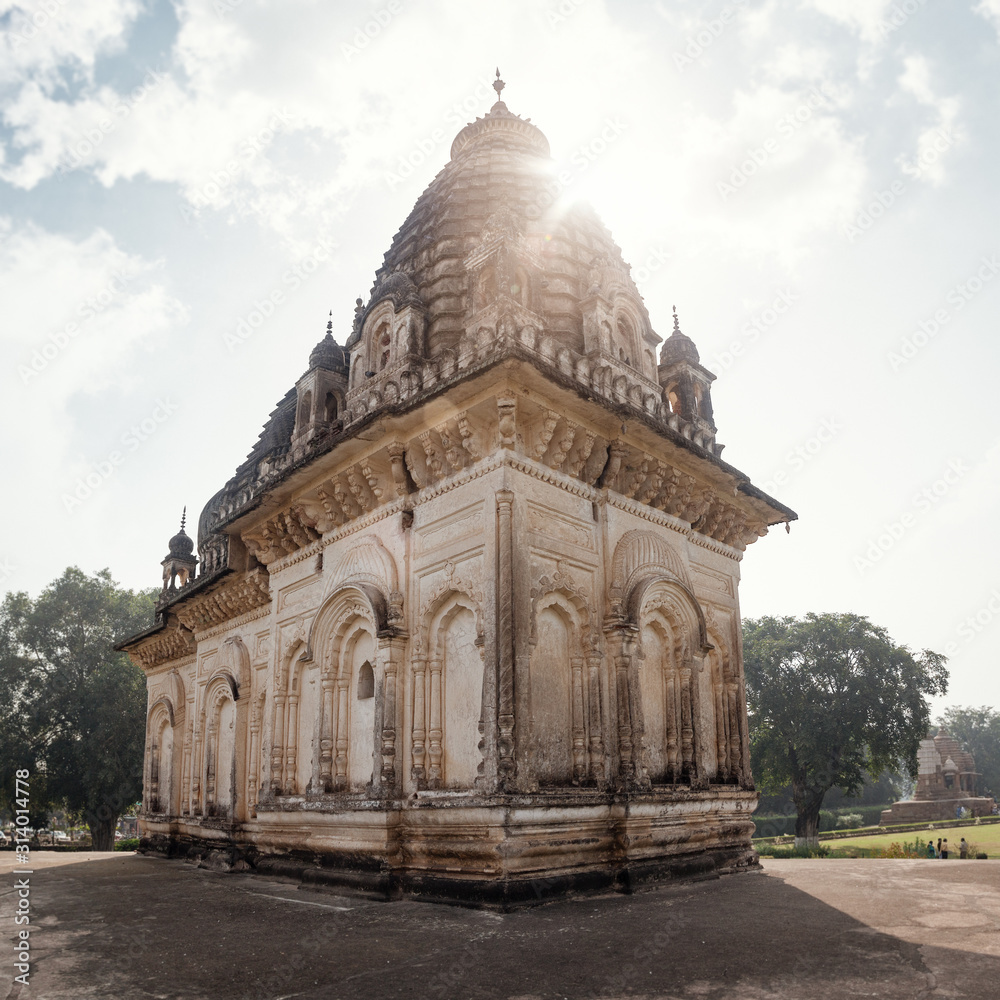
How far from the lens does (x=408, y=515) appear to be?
10305 millimetres

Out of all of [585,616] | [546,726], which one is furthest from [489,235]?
[546,726]

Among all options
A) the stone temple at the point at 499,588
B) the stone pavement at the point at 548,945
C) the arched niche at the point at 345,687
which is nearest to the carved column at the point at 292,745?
the stone temple at the point at 499,588

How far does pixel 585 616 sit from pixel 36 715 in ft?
90.0

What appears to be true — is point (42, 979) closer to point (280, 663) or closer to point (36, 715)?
point (280, 663)

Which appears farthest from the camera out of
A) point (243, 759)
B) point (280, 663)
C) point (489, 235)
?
point (243, 759)

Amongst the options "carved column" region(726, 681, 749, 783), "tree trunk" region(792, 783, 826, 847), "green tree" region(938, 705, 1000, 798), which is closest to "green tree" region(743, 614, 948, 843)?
"tree trunk" region(792, 783, 826, 847)

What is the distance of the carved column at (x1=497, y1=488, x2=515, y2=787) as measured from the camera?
26.7ft

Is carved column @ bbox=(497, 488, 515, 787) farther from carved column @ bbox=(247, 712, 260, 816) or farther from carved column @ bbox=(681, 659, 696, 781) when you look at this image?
carved column @ bbox=(247, 712, 260, 816)

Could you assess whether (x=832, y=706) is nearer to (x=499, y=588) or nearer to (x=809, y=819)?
(x=809, y=819)

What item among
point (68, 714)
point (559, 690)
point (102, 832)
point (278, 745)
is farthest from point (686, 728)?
point (102, 832)

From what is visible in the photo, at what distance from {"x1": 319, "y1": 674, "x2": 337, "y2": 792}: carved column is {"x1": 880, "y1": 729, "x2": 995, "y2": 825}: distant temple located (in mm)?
39830

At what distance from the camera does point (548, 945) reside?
6.04 metres

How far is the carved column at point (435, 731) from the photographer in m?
9.03

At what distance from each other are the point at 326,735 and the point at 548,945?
5.38 m
